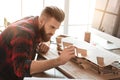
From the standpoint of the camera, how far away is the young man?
3.68ft

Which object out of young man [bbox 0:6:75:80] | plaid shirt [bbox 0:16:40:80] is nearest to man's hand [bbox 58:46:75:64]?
young man [bbox 0:6:75:80]

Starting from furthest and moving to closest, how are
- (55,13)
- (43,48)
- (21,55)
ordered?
(43,48)
(55,13)
(21,55)

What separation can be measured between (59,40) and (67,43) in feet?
0.58

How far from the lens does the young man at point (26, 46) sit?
1122 millimetres

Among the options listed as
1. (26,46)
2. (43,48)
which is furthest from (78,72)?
(43,48)

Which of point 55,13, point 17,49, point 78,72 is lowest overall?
point 78,72

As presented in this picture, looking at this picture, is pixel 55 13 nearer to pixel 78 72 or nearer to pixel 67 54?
pixel 67 54

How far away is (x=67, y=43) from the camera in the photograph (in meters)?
1.28

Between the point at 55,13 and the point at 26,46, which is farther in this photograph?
the point at 55,13

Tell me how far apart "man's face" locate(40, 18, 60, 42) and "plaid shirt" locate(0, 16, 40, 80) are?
4cm

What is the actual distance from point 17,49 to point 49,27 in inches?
9.9

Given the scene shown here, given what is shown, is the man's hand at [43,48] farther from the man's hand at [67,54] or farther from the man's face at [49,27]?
the man's hand at [67,54]

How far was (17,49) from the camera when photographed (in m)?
1.11

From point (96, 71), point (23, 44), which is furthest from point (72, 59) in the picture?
point (23, 44)
